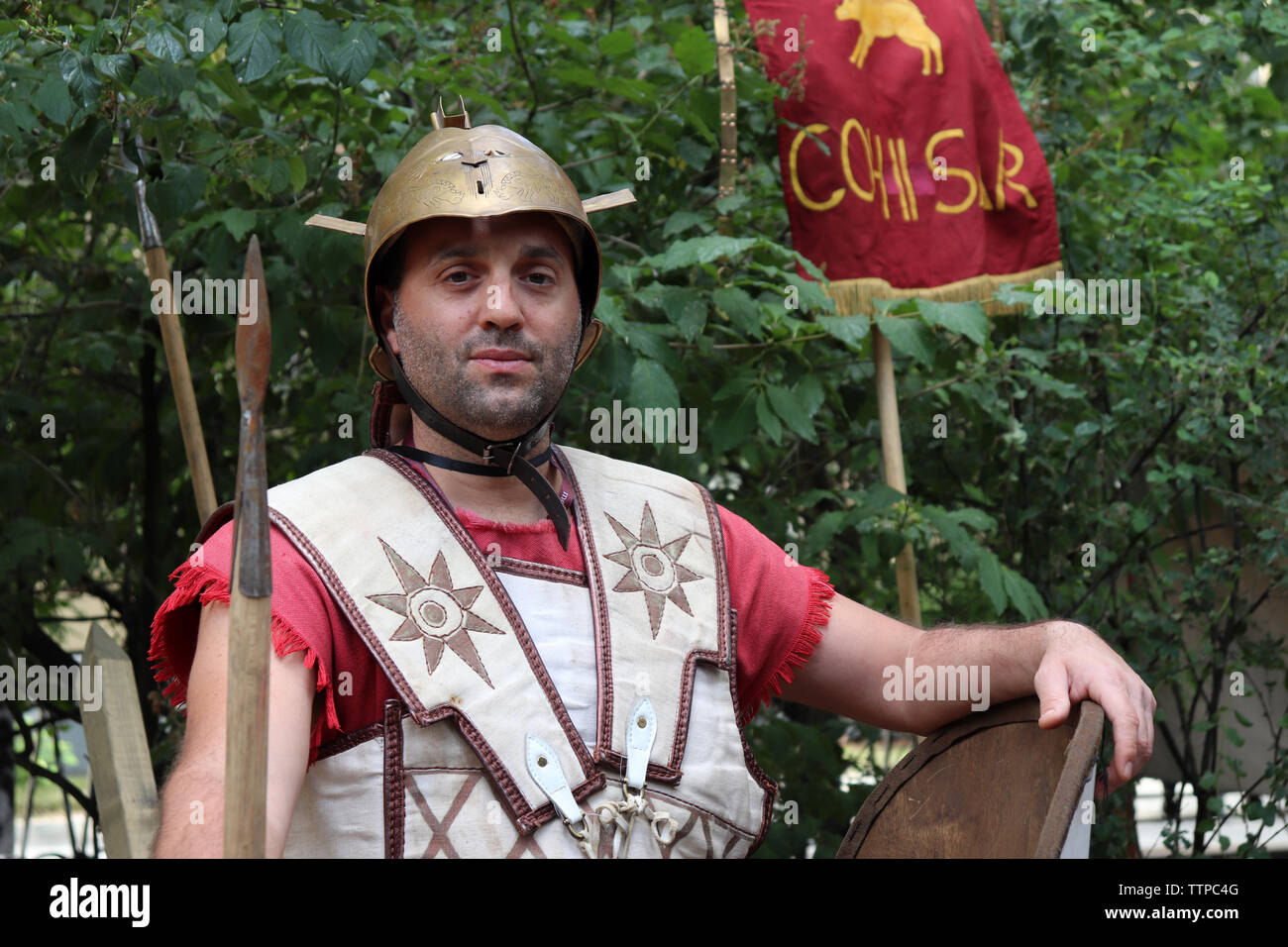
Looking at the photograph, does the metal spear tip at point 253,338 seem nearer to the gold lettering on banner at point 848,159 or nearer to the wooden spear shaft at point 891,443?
the wooden spear shaft at point 891,443

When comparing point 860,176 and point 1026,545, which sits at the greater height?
point 860,176

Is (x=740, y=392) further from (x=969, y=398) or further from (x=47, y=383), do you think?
(x=47, y=383)

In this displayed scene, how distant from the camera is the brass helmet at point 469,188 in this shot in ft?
7.26

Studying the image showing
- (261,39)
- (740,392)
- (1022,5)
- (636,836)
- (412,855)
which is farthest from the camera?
(1022,5)

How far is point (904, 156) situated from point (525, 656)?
2.16 meters

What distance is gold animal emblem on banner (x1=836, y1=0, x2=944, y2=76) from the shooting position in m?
3.69

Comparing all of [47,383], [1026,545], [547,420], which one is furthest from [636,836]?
[47,383]

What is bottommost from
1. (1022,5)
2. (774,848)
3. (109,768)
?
(774,848)

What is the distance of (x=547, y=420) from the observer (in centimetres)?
241

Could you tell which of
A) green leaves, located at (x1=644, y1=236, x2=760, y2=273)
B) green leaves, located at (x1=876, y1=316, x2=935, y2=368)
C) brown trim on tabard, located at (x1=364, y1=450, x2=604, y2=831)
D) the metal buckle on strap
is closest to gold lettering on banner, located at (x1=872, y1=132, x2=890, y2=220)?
green leaves, located at (x1=876, y1=316, x2=935, y2=368)

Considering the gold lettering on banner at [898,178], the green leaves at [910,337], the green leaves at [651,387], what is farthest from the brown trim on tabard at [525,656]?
the gold lettering on banner at [898,178]

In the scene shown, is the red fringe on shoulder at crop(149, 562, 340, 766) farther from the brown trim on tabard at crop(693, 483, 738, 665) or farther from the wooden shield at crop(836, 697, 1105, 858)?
the wooden shield at crop(836, 697, 1105, 858)

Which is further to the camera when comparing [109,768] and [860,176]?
[860,176]

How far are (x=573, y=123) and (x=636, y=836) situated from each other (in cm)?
235
